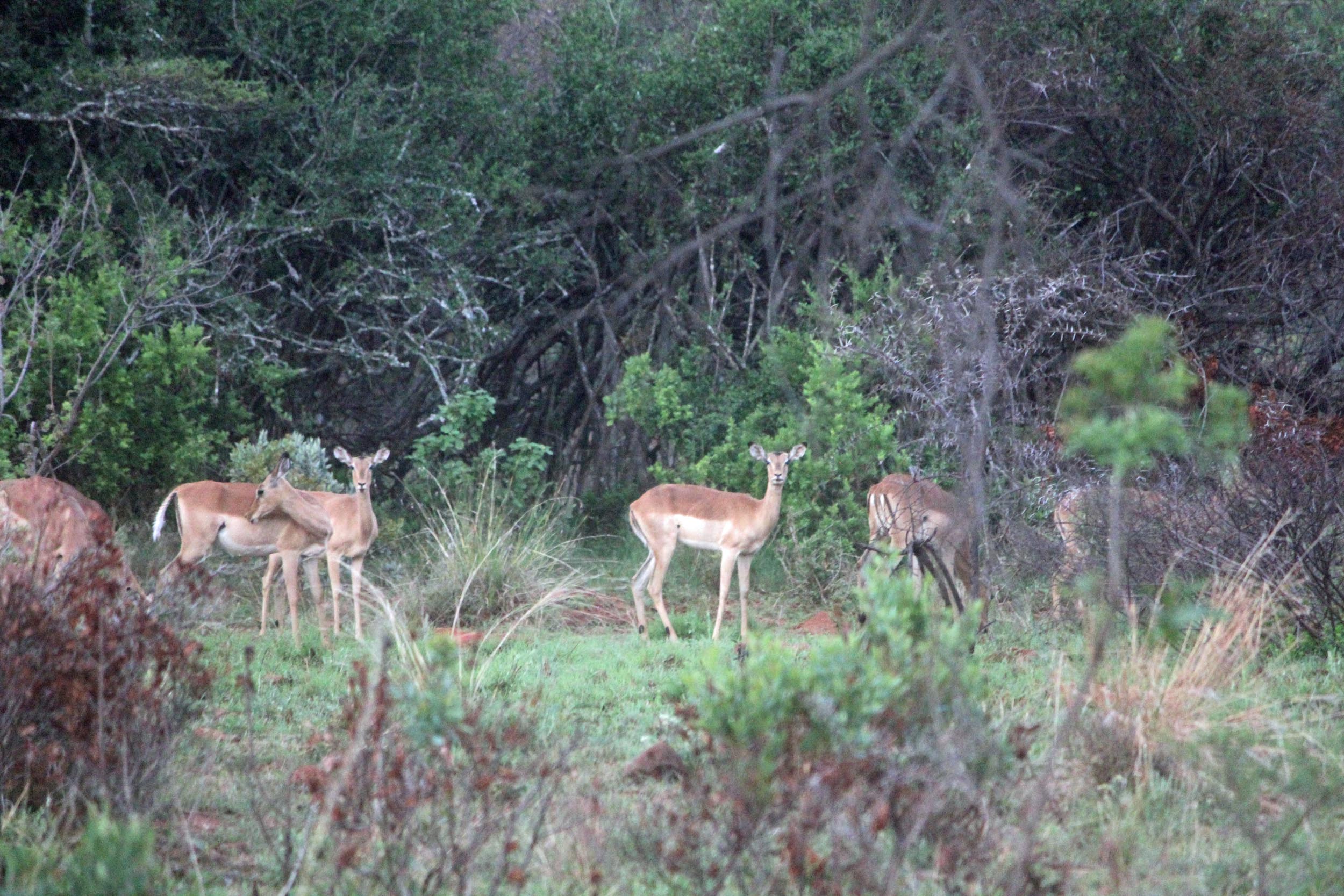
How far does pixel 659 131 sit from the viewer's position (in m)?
12.3

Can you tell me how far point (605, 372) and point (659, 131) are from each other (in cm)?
254

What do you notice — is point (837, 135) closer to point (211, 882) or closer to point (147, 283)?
point (147, 283)

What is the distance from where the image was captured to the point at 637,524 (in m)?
10.5

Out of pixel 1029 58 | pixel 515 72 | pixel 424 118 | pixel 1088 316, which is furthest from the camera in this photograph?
pixel 515 72

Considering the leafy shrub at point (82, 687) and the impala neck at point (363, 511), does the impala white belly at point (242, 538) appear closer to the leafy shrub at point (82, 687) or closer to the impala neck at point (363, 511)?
the impala neck at point (363, 511)

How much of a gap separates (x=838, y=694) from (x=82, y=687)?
7.78 ft

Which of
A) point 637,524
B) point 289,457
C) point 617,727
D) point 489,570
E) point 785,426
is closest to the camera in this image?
point 617,727

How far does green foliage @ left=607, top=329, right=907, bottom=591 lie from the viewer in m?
10.5

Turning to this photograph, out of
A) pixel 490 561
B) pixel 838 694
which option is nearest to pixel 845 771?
pixel 838 694

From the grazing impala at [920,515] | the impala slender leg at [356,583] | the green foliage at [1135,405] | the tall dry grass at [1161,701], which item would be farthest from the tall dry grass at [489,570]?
the green foliage at [1135,405]

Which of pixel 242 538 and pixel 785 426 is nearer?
pixel 242 538

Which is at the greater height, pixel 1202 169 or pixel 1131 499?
pixel 1202 169

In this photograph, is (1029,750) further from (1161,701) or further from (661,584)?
(661,584)

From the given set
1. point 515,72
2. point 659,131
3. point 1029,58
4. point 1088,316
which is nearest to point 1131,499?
point 1088,316
